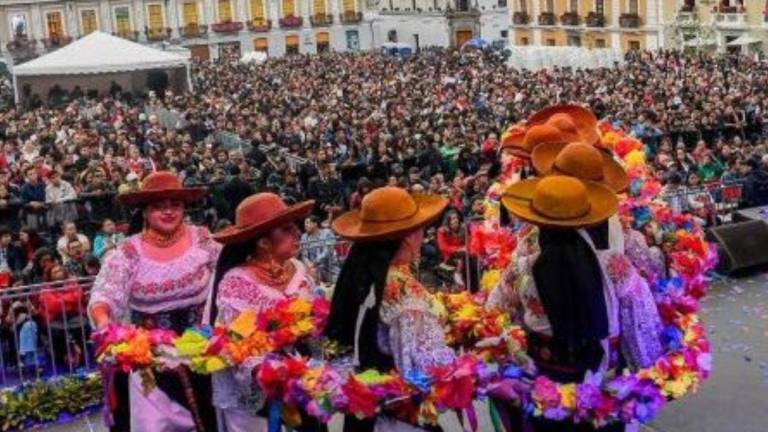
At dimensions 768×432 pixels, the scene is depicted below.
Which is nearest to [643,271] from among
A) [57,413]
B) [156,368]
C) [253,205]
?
[253,205]

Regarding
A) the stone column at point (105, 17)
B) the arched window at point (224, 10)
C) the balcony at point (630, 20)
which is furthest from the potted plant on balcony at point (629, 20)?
the stone column at point (105, 17)

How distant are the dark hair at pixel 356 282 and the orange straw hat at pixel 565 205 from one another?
0.65 m

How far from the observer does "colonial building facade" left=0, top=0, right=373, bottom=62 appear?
62969mm

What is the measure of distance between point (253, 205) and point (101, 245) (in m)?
6.39

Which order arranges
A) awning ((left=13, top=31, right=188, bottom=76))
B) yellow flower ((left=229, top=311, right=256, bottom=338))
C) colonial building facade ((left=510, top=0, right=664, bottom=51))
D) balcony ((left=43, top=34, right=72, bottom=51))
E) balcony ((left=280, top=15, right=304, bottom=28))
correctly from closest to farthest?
yellow flower ((left=229, top=311, right=256, bottom=338)) → awning ((left=13, top=31, right=188, bottom=76)) → colonial building facade ((left=510, top=0, right=664, bottom=51)) → balcony ((left=43, top=34, right=72, bottom=51)) → balcony ((left=280, top=15, right=304, bottom=28))

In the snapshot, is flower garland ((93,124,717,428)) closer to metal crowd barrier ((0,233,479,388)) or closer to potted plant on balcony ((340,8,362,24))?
metal crowd barrier ((0,233,479,388))

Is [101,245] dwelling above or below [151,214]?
below

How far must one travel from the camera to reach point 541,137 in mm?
6223

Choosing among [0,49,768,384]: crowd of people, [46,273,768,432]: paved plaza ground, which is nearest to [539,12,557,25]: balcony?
[0,49,768,384]: crowd of people

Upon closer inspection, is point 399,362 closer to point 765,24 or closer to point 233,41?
point 765,24

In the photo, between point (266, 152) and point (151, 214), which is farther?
point (266, 152)

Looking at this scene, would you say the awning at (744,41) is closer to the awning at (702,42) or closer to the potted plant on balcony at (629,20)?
the awning at (702,42)

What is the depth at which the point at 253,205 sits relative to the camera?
17.0 ft

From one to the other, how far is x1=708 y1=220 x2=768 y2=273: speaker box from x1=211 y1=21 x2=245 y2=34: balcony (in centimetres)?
5797
